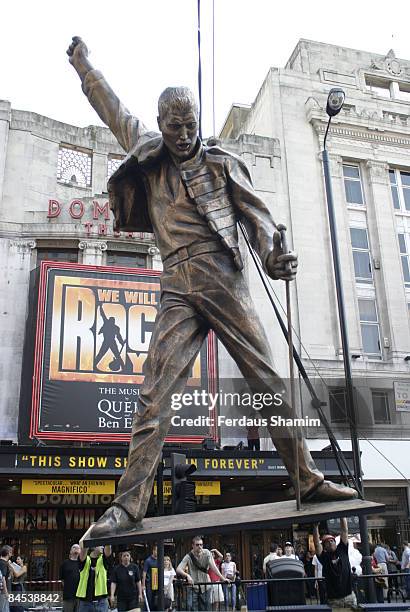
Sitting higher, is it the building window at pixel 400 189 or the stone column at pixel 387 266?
the building window at pixel 400 189

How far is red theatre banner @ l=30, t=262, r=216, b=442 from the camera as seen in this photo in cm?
2248

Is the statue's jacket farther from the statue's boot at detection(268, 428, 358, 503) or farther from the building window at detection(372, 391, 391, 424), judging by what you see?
the building window at detection(372, 391, 391, 424)

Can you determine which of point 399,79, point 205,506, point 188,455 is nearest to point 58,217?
point 188,455

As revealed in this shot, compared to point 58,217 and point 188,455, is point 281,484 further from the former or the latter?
point 58,217

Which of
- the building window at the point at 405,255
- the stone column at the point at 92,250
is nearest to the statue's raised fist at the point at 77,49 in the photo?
the stone column at the point at 92,250

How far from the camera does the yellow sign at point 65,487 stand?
2052cm

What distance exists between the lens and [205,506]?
82.0 feet

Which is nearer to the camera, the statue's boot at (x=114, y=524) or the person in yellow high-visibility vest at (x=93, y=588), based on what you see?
the statue's boot at (x=114, y=524)

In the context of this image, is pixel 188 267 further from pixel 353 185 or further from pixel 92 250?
pixel 353 185

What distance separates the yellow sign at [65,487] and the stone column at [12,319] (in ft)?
8.32

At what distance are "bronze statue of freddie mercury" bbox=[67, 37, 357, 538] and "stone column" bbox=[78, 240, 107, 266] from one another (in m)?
19.6

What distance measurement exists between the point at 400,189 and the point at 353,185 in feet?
8.06

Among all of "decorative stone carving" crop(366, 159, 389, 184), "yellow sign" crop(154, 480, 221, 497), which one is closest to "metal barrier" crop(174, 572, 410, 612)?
"yellow sign" crop(154, 480, 221, 497)

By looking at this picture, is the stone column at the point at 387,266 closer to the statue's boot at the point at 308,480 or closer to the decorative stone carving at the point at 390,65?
the decorative stone carving at the point at 390,65
